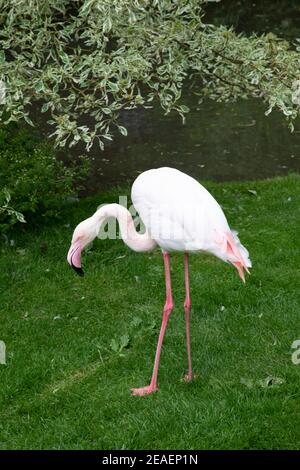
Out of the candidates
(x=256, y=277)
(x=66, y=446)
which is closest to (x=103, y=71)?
(x=256, y=277)

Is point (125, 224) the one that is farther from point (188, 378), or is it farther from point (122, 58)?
point (122, 58)

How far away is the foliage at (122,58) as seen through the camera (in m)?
5.41

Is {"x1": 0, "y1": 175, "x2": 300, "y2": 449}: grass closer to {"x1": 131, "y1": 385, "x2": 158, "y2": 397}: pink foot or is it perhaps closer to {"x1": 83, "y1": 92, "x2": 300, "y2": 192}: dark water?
{"x1": 131, "y1": 385, "x2": 158, "y2": 397}: pink foot

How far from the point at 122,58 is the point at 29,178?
1.30m

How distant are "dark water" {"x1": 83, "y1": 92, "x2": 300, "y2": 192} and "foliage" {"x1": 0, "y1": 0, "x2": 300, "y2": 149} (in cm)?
203

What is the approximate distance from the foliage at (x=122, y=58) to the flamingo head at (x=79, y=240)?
3.65 ft

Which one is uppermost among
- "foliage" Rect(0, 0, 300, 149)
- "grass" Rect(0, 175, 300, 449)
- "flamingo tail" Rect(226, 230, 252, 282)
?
"foliage" Rect(0, 0, 300, 149)

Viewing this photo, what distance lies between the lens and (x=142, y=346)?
4867 mm

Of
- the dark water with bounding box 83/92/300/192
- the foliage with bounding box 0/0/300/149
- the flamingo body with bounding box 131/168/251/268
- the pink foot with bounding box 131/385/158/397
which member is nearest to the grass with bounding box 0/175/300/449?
the pink foot with bounding box 131/385/158/397

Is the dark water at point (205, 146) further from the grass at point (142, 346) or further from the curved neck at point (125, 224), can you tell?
the curved neck at point (125, 224)

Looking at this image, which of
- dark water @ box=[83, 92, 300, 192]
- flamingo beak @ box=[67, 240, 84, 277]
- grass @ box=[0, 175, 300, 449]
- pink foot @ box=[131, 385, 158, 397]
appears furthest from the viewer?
dark water @ box=[83, 92, 300, 192]

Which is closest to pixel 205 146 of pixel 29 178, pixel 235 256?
pixel 29 178

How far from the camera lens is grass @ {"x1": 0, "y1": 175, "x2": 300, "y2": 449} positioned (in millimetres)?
3967

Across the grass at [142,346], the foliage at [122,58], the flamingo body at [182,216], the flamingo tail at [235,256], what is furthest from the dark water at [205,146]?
the flamingo tail at [235,256]
